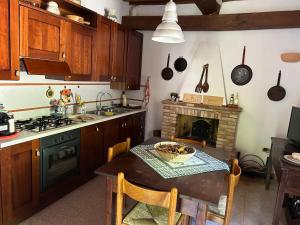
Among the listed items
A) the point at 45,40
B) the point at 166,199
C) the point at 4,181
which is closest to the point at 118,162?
the point at 166,199

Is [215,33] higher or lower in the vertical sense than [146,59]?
higher

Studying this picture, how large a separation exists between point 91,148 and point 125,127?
3.02 ft

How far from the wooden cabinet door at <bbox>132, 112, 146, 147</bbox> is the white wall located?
75 centimetres

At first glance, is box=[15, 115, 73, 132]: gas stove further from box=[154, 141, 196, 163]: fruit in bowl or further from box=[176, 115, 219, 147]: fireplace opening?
box=[176, 115, 219, 147]: fireplace opening

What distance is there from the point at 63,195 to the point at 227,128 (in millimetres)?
2623

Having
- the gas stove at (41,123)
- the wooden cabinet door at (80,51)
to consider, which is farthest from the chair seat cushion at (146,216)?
the wooden cabinet door at (80,51)

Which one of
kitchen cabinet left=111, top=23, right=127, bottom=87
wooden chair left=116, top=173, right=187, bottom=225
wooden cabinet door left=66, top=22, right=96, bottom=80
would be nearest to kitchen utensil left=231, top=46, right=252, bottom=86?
kitchen cabinet left=111, top=23, right=127, bottom=87

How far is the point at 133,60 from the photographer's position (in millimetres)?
4195

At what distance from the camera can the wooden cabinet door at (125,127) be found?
3.72m

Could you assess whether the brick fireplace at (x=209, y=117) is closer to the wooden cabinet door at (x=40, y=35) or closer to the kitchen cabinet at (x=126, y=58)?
the kitchen cabinet at (x=126, y=58)

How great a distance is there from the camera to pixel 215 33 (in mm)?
3918

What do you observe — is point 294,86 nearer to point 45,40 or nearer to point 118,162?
point 118,162

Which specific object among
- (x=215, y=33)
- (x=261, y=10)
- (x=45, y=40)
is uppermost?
(x=261, y=10)

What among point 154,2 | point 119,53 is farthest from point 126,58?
point 154,2
